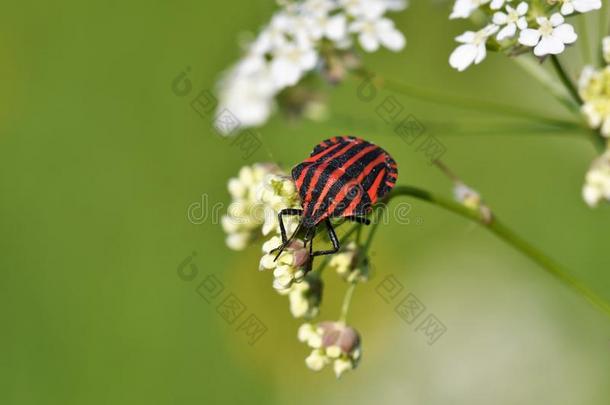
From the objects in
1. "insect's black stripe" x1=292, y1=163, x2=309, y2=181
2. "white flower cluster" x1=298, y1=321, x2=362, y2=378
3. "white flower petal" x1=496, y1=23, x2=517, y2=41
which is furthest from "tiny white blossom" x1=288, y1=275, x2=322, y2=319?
"white flower petal" x1=496, y1=23, x2=517, y2=41

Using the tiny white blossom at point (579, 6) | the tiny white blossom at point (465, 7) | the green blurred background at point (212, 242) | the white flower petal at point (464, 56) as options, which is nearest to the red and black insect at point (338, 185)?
the white flower petal at point (464, 56)

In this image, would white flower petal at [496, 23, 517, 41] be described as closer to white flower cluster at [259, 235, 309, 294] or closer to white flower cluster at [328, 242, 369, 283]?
white flower cluster at [328, 242, 369, 283]

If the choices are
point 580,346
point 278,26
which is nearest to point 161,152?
point 278,26

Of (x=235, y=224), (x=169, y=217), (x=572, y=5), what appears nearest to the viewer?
(x=572, y=5)

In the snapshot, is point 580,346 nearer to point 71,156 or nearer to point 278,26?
point 278,26

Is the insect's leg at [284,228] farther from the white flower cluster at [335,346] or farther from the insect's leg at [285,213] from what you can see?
the white flower cluster at [335,346]

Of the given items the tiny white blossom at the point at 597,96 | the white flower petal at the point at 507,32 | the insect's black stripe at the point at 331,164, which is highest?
the insect's black stripe at the point at 331,164
